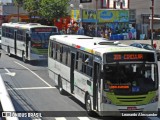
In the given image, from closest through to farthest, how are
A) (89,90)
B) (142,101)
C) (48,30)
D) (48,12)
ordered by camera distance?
1. (142,101)
2. (89,90)
3. (48,30)
4. (48,12)

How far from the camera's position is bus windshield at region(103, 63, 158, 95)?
13.1 metres

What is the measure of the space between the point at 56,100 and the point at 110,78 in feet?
16.3

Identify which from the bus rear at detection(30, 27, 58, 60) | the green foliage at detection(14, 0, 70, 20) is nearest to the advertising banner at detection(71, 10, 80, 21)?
the green foliage at detection(14, 0, 70, 20)

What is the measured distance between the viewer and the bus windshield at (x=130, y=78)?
43.0 feet

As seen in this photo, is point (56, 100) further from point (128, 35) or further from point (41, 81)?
point (128, 35)

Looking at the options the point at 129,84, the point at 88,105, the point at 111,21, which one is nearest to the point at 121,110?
the point at 129,84

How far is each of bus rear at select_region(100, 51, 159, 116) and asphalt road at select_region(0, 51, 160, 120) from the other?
1.05 meters

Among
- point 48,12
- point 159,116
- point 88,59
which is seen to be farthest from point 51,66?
point 48,12

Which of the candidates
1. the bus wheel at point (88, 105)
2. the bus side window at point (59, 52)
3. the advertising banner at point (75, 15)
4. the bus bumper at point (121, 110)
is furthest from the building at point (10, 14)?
the bus bumper at point (121, 110)

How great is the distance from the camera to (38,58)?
31.8 metres

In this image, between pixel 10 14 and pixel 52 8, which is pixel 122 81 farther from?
pixel 10 14

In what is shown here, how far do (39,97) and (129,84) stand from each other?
19.9ft

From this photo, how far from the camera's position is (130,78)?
43.5ft

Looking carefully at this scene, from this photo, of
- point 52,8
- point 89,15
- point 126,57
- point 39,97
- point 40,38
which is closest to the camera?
point 126,57
